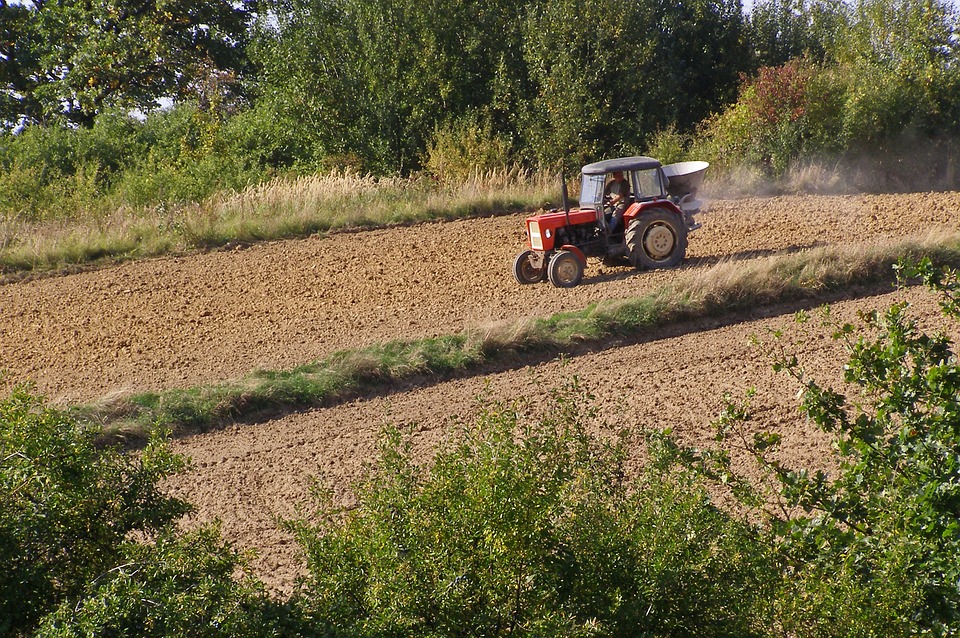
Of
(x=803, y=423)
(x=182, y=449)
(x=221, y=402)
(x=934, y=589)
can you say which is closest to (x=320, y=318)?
(x=221, y=402)

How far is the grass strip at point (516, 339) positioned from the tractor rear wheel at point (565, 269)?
1336 millimetres

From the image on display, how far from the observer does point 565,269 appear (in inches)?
526

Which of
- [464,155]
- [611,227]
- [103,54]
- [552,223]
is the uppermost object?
[103,54]

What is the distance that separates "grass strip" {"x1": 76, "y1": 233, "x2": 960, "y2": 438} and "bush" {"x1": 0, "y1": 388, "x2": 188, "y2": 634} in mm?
4454

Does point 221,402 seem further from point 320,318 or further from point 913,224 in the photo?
point 913,224

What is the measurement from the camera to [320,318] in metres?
12.9

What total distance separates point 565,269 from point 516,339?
252 centimetres

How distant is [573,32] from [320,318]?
13.3 meters

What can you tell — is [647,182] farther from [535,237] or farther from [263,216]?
[263,216]

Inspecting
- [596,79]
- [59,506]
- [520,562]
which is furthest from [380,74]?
[520,562]

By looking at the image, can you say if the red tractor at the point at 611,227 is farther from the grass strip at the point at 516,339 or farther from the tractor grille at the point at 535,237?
the grass strip at the point at 516,339

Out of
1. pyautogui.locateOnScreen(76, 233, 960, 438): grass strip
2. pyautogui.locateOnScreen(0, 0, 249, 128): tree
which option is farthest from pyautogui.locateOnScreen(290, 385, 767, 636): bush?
pyautogui.locateOnScreen(0, 0, 249, 128): tree

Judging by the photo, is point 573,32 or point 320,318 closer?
point 320,318

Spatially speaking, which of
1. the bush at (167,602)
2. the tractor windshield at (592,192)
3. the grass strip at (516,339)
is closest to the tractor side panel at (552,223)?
the tractor windshield at (592,192)
